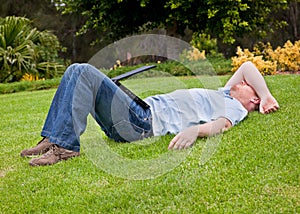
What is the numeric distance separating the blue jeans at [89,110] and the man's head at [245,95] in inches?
27.6

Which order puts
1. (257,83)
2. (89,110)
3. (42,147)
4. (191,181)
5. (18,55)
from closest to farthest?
(191,181) → (89,110) → (42,147) → (257,83) → (18,55)

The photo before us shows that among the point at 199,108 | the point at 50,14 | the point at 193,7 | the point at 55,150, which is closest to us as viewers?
the point at 55,150

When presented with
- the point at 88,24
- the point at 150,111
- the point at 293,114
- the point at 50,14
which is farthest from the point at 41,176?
the point at 50,14

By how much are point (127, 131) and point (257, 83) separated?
1045 millimetres

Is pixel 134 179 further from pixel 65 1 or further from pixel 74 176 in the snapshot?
pixel 65 1

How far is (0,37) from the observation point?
37.7ft

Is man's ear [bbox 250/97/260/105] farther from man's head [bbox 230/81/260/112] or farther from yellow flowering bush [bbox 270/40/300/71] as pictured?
yellow flowering bush [bbox 270/40/300/71]

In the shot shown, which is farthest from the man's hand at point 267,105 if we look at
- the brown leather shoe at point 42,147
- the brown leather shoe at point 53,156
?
the brown leather shoe at point 42,147

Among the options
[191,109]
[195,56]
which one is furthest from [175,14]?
[191,109]

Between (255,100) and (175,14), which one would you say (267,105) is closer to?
(255,100)

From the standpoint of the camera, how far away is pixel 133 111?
10.0 feet

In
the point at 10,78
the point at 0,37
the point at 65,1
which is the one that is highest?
the point at 65,1

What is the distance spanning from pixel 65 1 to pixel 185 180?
1008 cm

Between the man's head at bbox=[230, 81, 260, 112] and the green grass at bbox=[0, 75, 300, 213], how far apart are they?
0.36 feet
